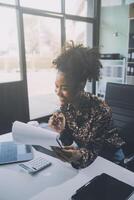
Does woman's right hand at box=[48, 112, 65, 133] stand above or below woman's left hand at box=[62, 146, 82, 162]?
above

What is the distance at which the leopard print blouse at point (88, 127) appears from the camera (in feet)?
3.43

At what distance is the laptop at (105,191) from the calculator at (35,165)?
306 mm

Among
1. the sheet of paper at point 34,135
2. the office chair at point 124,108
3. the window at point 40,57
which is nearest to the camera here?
the sheet of paper at point 34,135

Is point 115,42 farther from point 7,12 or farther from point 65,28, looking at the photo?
point 7,12

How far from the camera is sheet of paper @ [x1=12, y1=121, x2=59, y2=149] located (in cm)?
96

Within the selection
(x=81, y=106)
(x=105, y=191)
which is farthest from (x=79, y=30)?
(x=105, y=191)

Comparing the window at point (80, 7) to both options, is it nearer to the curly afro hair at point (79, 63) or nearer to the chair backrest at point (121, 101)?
the chair backrest at point (121, 101)

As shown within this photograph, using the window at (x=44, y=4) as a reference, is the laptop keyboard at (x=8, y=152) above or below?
below

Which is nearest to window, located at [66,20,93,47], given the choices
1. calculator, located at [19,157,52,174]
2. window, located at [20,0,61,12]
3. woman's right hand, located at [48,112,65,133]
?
window, located at [20,0,61,12]

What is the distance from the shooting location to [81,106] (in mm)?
A: 1110

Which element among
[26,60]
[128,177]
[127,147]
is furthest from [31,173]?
[26,60]

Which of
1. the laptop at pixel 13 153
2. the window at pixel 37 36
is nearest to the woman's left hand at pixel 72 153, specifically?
the laptop at pixel 13 153

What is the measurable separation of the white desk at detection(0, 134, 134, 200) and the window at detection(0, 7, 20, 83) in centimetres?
204

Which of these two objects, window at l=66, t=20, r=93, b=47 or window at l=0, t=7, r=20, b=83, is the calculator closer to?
window at l=0, t=7, r=20, b=83
